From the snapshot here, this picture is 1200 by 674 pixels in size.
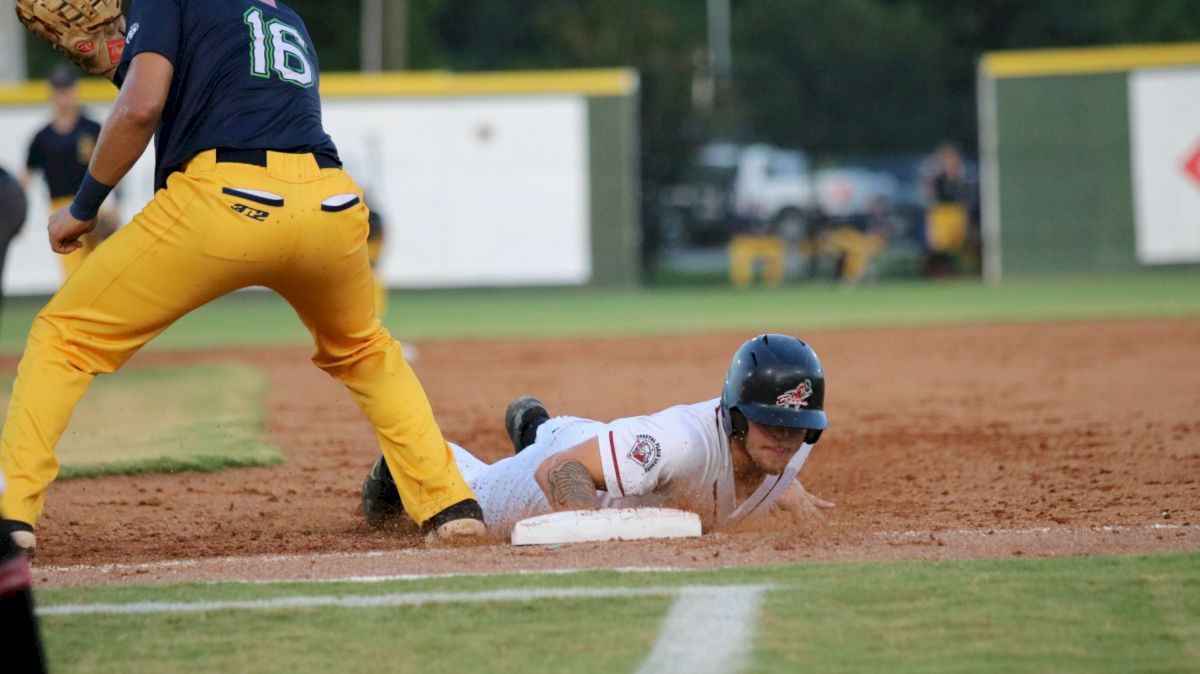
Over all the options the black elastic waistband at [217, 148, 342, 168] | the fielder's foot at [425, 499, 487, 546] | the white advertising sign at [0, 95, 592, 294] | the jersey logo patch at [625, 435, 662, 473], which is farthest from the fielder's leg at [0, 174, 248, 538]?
the white advertising sign at [0, 95, 592, 294]

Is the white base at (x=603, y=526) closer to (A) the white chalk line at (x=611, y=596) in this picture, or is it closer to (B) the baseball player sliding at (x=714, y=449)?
(B) the baseball player sliding at (x=714, y=449)

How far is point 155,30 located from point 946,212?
20.0m

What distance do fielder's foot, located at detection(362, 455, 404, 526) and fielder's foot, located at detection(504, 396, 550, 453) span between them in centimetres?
60

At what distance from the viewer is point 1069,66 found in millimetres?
22438

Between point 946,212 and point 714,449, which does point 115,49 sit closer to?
point 714,449

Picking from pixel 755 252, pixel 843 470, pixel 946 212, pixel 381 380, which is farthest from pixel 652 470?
pixel 755 252

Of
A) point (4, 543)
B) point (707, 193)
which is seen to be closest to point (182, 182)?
point (4, 543)

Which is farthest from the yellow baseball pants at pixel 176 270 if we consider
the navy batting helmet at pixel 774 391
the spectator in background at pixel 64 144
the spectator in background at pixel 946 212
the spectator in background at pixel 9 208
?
the spectator in background at pixel 946 212

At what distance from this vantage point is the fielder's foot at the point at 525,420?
19.1ft

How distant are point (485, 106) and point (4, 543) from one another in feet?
64.8

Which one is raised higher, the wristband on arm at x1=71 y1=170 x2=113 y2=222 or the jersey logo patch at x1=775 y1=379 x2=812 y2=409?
the wristband on arm at x1=71 y1=170 x2=113 y2=222

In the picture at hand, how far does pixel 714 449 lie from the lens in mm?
4789

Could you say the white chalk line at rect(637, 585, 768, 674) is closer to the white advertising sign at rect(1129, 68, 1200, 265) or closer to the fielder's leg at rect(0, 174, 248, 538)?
the fielder's leg at rect(0, 174, 248, 538)

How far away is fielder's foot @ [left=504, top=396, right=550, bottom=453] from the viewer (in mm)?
5836
